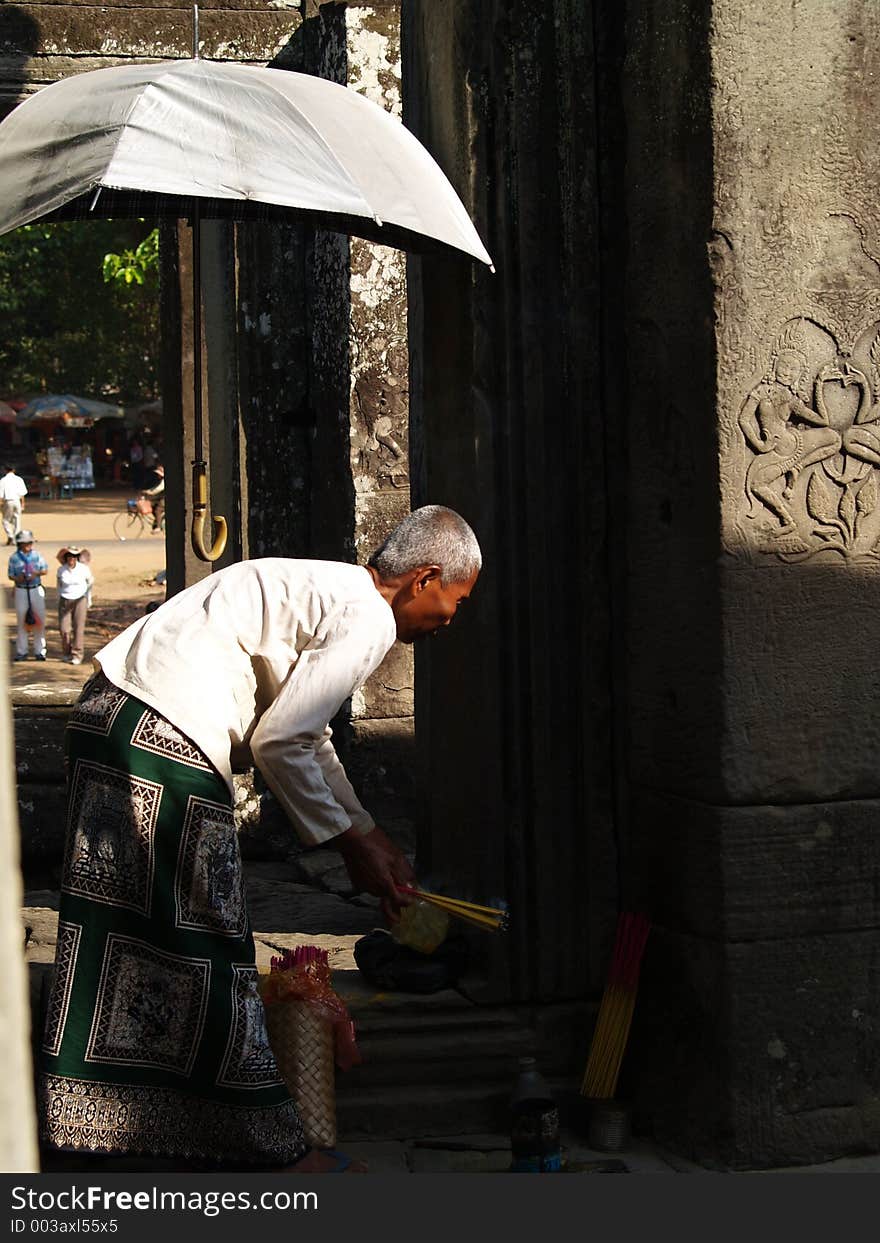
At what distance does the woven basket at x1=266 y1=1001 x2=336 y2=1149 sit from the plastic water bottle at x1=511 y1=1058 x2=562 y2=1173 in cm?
44

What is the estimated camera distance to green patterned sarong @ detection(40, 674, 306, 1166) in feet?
12.0

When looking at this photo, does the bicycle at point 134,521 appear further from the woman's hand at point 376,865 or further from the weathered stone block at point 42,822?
the woman's hand at point 376,865

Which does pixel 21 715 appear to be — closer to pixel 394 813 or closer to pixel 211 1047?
pixel 394 813

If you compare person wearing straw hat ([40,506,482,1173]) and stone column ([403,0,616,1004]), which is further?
stone column ([403,0,616,1004])

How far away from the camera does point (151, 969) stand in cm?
370

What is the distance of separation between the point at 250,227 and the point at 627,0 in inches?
124

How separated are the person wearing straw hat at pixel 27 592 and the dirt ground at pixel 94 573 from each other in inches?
7.8

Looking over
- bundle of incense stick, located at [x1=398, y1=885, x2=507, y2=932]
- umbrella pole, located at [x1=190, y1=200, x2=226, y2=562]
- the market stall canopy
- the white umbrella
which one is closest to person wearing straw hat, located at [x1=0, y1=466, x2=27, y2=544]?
the market stall canopy

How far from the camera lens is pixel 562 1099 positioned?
4344 millimetres

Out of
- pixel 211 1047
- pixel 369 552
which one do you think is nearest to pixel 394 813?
pixel 369 552

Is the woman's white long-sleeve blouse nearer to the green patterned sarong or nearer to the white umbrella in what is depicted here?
the green patterned sarong

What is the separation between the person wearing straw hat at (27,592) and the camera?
50.2 feet

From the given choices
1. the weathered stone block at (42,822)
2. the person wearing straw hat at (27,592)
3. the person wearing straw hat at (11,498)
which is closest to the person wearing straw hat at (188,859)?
the weathered stone block at (42,822)

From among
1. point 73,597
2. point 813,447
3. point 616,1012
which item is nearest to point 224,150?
point 813,447
